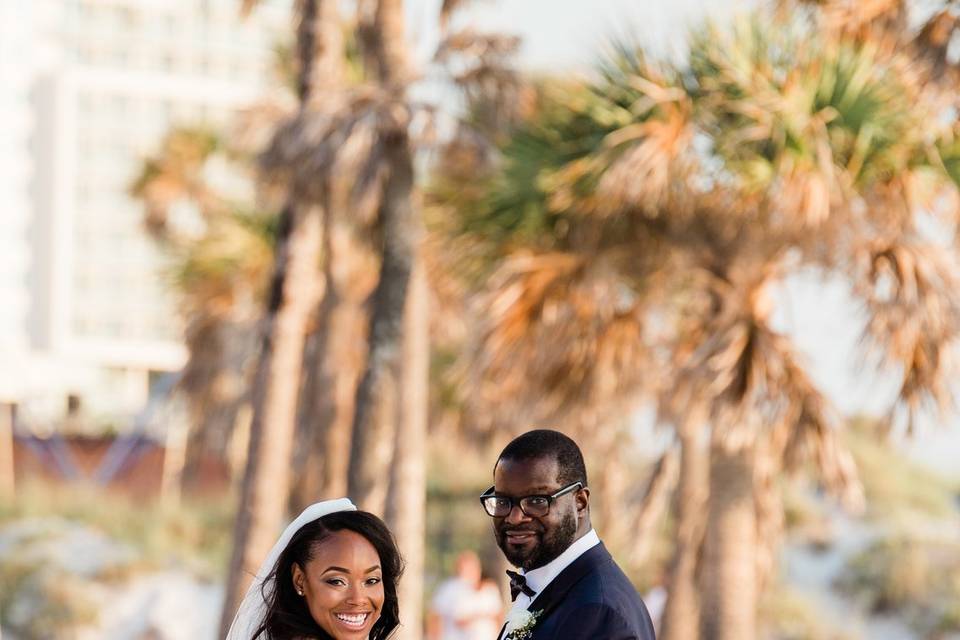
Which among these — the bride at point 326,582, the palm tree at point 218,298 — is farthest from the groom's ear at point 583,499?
the palm tree at point 218,298

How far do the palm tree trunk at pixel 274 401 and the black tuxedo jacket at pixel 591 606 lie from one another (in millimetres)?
10730

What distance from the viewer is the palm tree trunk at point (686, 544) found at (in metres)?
15.7

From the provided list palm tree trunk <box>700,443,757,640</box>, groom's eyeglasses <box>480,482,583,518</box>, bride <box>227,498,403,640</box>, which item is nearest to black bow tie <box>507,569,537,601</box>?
groom's eyeglasses <box>480,482,583,518</box>

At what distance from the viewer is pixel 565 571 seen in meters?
4.35

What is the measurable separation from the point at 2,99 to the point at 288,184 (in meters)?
90.0

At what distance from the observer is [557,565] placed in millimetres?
4363

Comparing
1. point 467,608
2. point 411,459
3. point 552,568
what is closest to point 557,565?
point 552,568

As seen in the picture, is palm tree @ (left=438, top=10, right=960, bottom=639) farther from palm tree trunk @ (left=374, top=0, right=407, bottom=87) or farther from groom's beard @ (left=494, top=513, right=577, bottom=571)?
groom's beard @ (left=494, top=513, right=577, bottom=571)

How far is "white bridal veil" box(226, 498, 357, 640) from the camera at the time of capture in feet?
15.3

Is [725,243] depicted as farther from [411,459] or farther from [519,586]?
[519,586]

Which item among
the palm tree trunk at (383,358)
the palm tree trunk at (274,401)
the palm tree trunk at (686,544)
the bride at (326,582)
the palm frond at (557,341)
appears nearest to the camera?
the bride at (326,582)

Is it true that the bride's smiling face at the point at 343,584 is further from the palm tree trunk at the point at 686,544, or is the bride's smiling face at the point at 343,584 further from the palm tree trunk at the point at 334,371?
the palm tree trunk at the point at 334,371

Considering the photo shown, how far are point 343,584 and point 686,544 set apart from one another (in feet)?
38.8

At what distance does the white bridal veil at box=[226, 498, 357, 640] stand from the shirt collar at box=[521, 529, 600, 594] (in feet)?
1.98
